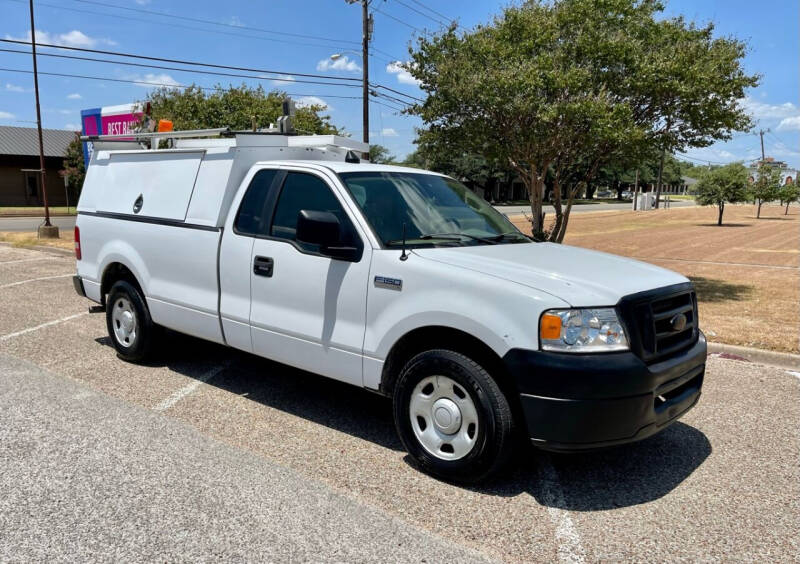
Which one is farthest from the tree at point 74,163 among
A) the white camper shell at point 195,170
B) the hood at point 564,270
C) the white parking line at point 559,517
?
the white parking line at point 559,517

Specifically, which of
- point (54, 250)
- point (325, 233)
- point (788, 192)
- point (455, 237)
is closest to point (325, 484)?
point (325, 233)

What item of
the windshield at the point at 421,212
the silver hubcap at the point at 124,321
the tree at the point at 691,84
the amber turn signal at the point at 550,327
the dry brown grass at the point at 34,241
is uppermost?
the tree at the point at 691,84

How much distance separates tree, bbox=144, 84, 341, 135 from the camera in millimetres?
21688

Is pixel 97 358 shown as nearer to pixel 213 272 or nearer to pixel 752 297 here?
pixel 213 272

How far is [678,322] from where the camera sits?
367 centimetres

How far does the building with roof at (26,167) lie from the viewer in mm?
45000

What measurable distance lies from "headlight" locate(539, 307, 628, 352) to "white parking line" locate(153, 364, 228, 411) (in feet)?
10.1

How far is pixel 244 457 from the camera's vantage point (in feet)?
12.9

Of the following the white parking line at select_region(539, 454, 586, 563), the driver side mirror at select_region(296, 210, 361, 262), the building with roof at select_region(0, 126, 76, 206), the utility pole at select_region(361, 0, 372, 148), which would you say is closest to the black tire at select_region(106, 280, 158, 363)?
the driver side mirror at select_region(296, 210, 361, 262)

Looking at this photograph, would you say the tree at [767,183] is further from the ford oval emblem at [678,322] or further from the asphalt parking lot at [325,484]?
the ford oval emblem at [678,322]

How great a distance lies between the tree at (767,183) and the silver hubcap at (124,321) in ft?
140

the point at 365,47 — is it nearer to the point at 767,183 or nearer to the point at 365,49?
the point at 365,49

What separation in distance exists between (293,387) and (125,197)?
2.41m

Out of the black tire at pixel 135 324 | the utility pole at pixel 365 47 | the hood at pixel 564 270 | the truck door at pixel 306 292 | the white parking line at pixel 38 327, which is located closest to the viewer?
the hood at pixel 564 270
